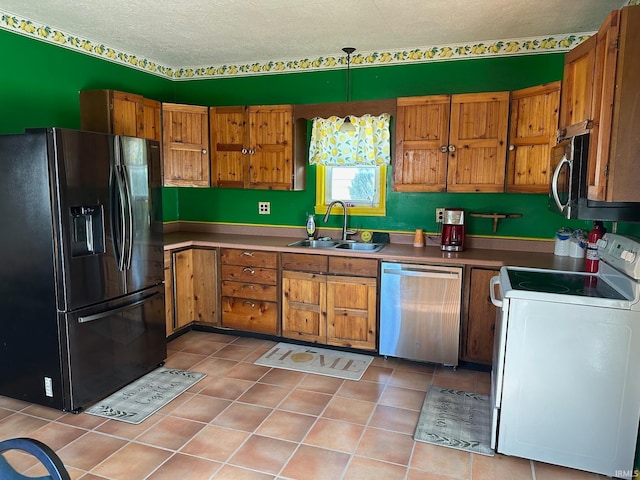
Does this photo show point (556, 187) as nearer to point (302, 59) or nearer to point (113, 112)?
point (302, 59)

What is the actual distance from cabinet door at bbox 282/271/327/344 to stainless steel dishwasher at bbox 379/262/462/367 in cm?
50

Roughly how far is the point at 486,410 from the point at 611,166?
167cm

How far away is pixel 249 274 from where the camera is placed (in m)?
3.86

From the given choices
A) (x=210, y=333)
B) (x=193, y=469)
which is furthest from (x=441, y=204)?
(x=193, y=469)

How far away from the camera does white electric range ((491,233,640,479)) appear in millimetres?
2113

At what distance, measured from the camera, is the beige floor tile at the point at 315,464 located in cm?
219

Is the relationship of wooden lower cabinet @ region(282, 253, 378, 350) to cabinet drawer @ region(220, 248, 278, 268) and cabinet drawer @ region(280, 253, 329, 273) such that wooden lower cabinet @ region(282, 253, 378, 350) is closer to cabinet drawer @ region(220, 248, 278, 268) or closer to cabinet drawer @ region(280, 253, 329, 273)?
cabinet drawer @ region(280, 253, 329, 273)

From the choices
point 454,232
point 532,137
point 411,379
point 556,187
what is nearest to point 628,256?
point 556,187

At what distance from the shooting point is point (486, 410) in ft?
9.23

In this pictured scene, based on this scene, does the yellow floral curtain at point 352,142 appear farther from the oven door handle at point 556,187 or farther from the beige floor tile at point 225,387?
the beige floor tile at point 225,387

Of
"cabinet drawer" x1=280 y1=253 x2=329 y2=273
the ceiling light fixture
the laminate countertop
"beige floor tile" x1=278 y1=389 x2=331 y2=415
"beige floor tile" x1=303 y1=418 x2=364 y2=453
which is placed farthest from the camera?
the ceiling light fixture

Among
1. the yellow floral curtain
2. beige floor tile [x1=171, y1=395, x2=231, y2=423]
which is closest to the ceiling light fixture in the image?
the yellow floral curtain

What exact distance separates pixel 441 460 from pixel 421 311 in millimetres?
1204

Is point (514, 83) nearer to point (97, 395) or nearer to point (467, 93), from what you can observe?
point (467, 93)
